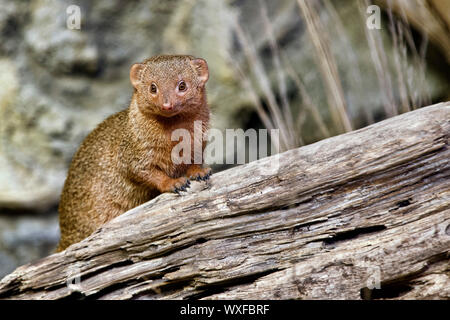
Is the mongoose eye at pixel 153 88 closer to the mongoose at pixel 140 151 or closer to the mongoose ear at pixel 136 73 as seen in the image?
the mongoose at pixel 140 151

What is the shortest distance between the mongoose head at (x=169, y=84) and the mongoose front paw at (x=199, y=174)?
11.3 inches

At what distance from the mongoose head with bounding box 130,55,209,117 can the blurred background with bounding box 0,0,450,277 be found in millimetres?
1034

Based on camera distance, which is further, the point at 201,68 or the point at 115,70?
the point at 115,70

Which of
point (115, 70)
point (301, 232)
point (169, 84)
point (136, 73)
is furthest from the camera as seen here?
point (115, 70)

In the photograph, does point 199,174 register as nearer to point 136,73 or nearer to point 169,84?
point 169,84

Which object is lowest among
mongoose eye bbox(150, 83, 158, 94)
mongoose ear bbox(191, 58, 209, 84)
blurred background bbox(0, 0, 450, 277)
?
mongoose eye bbox(150, 83, 158, 94)

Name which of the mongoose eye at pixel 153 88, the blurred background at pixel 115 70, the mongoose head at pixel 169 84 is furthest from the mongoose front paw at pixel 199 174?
the blurred background at pixel 115 70

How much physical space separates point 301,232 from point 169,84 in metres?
0.88

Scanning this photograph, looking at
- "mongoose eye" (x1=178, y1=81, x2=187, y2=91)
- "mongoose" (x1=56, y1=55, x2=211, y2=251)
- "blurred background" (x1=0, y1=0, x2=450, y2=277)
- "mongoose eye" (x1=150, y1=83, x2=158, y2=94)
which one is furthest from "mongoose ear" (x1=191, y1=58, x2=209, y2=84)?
"blurred background" (x1=0, y1=0, x2=450, y2=277)

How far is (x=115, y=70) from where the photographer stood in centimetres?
369

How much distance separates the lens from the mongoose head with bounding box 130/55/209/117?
7.40ft

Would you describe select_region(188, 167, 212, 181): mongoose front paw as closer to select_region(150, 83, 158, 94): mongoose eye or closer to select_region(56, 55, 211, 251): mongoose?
select_region(56, 55, 211, 251): mongoose

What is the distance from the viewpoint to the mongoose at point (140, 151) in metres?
2.31

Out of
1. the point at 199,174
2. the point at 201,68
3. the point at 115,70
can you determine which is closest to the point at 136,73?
the point at 201,68
